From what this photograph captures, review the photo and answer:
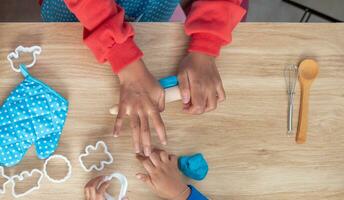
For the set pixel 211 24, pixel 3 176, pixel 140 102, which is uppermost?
pixel 211 24

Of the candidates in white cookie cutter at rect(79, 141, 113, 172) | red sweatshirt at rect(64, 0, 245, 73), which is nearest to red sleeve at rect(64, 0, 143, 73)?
red sweatshirt at rect(64, 0, 245, 73)

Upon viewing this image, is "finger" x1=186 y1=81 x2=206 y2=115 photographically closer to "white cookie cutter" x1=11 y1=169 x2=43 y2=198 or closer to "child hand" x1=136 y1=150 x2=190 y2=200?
"child hand" x1=136 y1=150 x2=190 y2=200

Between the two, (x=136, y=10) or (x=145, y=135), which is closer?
(x=145, y=135)

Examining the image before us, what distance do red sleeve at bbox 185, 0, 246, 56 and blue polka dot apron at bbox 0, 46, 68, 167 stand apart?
226mm

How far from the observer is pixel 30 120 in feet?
2.17

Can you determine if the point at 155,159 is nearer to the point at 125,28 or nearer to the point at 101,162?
the point at 101,162

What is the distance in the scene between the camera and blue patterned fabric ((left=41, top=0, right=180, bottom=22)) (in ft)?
2.70

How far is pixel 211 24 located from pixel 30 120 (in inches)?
12.4

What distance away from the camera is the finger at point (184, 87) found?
681mm

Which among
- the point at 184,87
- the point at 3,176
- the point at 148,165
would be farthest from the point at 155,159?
the point at 3,176

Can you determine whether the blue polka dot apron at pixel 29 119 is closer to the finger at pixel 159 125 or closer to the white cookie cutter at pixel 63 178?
the white cookie cutter at pixel 63 178

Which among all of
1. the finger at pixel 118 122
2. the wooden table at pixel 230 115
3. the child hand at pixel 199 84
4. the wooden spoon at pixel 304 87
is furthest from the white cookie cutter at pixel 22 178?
the wooden spoon at pixel 304 87

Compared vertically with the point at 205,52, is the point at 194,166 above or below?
below

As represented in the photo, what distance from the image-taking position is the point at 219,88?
686mm
